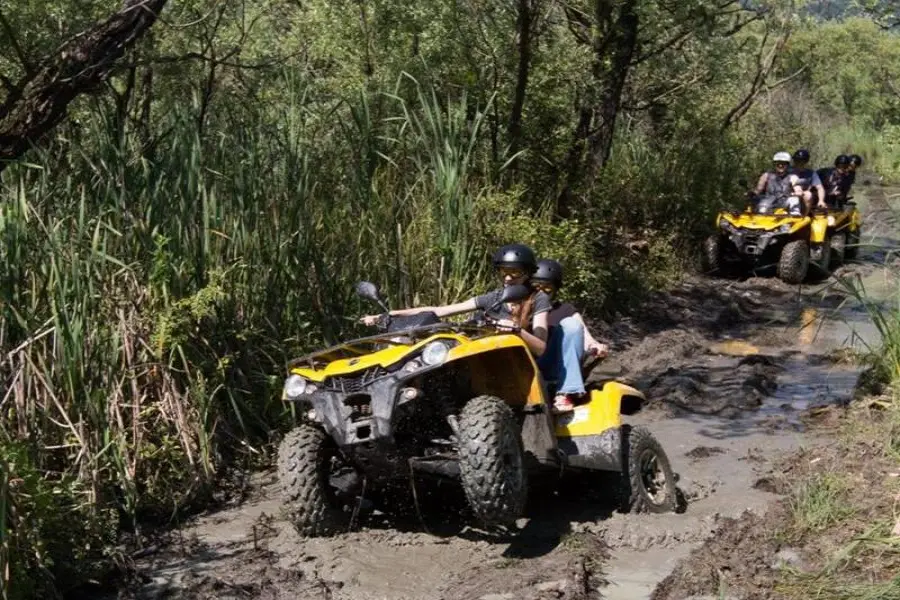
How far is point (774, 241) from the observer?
16.0 m

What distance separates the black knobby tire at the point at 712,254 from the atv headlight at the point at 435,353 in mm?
11003

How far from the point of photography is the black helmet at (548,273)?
6.98m

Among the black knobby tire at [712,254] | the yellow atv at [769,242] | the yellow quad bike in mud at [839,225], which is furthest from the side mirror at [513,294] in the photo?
the yellow quad bike in mud at [839,225]

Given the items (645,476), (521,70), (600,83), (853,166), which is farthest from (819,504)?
(853,166)

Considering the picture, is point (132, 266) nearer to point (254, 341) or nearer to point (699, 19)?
point (254, 341)

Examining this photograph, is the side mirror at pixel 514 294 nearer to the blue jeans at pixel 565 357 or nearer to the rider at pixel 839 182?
the blue jeans at pixel 565 357

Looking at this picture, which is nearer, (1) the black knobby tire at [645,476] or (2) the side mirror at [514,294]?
(2) the side mirror at [514,294]

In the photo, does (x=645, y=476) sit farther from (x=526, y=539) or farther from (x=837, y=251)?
(x=837, y=251)

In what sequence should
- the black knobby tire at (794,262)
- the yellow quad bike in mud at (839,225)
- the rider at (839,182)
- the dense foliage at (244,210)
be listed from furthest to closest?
1. the rider at (839,182)
2. the yellow quad bike in mud at (839,225)
3. the black knobby tire at (794,262)
4. the dense foliage at (244,210)

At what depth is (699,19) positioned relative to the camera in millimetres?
13477

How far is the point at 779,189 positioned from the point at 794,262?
1400mm

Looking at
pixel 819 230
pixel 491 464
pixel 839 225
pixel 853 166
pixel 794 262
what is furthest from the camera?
pixel 853 166

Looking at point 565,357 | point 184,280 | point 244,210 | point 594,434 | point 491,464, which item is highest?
point 244,210

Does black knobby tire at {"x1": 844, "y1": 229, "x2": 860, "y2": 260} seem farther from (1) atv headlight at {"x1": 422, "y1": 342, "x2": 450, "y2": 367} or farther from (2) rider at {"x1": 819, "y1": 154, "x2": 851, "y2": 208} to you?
(1) atv headlight at {"x1": 422, "y1": 342, "x2": 450, "y2": 367}
